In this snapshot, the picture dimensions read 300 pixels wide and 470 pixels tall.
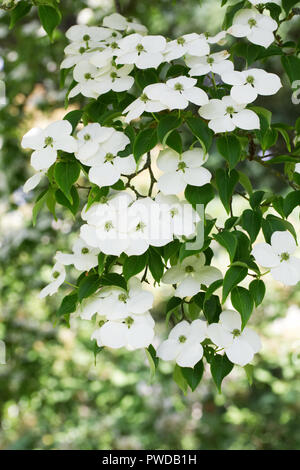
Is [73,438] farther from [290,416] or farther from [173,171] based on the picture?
[173,171]

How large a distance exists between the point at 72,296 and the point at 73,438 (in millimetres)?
1817

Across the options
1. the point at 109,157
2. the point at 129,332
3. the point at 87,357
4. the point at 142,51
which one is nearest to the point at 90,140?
the point at 109,157

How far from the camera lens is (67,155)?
2.26ft

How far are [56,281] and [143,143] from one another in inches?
9.1

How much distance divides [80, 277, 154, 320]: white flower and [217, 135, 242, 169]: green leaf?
19cm

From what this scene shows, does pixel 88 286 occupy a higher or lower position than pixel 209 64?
lower

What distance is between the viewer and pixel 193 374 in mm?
672

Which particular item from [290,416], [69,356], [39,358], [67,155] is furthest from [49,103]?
[290,416]

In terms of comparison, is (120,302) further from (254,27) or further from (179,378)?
(254,27)

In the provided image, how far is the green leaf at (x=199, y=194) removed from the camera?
2.11 ft

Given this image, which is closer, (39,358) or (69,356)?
(39,358)

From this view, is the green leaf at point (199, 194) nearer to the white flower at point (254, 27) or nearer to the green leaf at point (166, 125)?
the green leaf at point (166, 125)

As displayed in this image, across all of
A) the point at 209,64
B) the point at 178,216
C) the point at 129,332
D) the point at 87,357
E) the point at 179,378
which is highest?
the point at 209,64

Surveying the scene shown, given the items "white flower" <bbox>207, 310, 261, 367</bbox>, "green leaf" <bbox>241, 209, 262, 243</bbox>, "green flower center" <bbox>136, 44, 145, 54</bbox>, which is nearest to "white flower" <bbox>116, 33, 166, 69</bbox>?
"green flower center" <bbox>136, 44, 145, 54</bbox>
